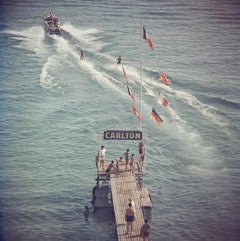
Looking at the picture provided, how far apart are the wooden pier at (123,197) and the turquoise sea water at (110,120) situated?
2.04 m

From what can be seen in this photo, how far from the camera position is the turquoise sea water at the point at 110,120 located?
43.8 meters

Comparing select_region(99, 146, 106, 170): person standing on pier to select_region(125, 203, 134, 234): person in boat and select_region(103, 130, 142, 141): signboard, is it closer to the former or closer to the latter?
select_region(103, 130, 142, 141): signboard

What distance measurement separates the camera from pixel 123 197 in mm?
39812

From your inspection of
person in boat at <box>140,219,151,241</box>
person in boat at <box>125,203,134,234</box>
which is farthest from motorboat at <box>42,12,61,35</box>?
person in boat at <box>140,219,151,241</box>

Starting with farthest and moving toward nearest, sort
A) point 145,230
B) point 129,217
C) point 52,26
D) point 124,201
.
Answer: point 52,26
point 124,201
point 129,217
point 145,230

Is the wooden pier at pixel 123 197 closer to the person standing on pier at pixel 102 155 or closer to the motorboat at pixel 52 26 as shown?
the person standing on pier at pixel 102 155

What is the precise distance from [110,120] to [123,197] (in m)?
23.6

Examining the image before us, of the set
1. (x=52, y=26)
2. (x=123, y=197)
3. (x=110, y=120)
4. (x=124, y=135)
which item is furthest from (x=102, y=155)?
(x=52, y=26)

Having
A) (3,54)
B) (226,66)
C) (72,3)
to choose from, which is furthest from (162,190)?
(72,3)

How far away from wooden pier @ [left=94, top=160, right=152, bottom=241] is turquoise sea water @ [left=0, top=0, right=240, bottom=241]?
2.04 m

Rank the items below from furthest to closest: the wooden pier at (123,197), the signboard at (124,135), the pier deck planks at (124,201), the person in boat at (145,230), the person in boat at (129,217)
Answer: the signboard at (124,135) < the wooden pier at (123,197) < the pier deck planks at (124,201) < the person in boat at (129,217) < the person in boat at (145,230)

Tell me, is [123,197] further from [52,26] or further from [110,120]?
[52,26]

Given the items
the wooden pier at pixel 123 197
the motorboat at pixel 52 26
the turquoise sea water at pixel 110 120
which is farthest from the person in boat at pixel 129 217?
the motorboat at pixel 52 26

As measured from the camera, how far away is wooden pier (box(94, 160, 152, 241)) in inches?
1409
